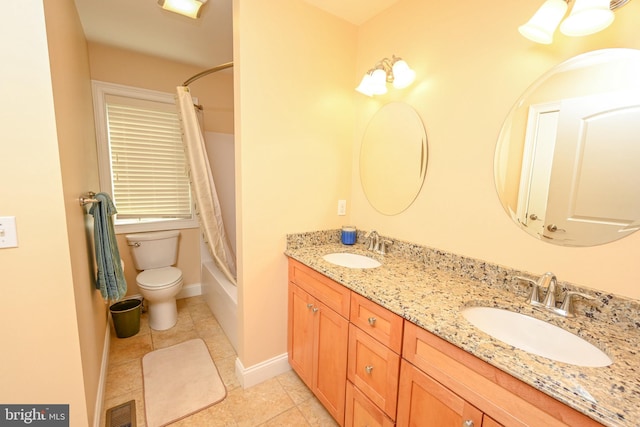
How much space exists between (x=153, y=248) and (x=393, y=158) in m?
2.40

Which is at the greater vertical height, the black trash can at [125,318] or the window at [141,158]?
the window at [141,158]

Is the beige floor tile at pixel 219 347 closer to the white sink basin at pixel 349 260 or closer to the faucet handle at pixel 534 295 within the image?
the white sink basin at pixel 349 260

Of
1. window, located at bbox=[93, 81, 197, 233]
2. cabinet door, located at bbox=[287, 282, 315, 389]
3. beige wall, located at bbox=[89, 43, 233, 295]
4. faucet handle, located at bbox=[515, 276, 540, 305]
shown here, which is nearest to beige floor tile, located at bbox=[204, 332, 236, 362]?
cabinet door, located at bbox=[287, 282, 315, 389]

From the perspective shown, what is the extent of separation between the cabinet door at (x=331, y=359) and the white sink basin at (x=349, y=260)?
0.31 meters

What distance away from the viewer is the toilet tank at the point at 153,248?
2.50 metres

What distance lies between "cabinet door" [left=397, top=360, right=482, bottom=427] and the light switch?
5.02 feet

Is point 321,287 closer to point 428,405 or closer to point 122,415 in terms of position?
point 428,405

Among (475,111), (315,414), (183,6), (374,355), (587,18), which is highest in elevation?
(183,6)

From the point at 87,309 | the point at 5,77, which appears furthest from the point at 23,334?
the point at 5,77

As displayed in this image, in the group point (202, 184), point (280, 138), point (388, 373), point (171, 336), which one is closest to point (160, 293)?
point (171, 336)

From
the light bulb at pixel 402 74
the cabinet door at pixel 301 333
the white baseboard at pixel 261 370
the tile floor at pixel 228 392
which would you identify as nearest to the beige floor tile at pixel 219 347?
the tile floor at pixel 228 392

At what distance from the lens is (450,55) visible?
138 centimetres

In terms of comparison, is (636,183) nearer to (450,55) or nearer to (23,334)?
(450,55)

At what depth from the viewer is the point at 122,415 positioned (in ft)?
4.92
